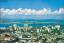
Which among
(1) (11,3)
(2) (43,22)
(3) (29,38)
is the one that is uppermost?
(1) (11,3)

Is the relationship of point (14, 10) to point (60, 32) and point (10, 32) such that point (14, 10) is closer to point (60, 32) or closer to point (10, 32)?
point (10, 32)

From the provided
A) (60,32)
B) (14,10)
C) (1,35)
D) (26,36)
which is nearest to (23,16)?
(14,10)

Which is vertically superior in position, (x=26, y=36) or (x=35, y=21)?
(x=35, y=21)

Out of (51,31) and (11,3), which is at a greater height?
(11,3)

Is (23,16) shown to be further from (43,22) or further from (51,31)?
(51,31)

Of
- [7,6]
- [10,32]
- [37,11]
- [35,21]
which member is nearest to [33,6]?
[37,11]

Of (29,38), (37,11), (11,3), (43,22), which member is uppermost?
(11,3)

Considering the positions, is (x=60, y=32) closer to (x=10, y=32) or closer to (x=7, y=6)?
(x=10, y=32)
